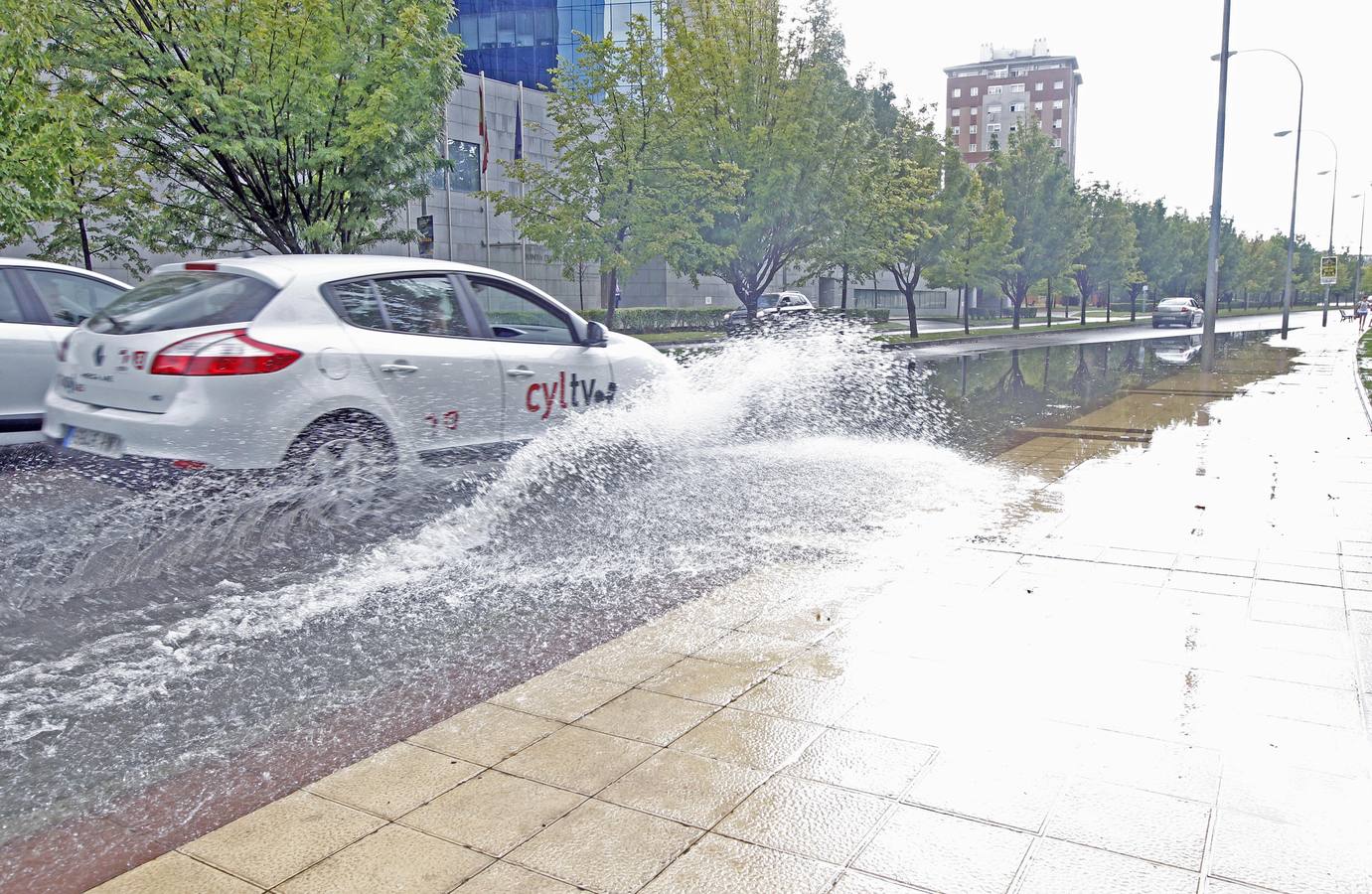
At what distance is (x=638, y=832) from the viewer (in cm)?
288

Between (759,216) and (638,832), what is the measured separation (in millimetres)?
24455

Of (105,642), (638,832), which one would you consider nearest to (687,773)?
(638,832)

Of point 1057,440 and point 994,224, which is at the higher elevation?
point 994,224

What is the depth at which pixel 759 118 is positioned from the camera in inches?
1038

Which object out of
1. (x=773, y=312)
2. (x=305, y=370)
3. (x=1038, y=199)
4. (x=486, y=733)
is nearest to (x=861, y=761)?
(x=486, y=733)

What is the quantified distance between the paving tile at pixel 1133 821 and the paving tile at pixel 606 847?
3.33 ft

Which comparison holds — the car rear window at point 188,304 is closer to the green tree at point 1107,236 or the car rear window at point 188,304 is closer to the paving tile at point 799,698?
the paving tile at point 799,698

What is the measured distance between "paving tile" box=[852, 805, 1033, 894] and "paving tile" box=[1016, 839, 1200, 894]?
0.06 m

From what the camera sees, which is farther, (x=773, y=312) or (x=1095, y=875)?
(x=773, y=312)

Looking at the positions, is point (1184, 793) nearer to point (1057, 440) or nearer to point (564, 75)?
point (1057, 440)

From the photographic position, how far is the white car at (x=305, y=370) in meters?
5.75

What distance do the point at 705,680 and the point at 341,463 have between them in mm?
3029

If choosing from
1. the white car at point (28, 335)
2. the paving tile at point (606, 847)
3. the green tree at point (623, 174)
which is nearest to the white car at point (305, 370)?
the white car at point (28, 335)

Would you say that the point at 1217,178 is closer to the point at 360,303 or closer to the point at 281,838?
the point at 360,303
